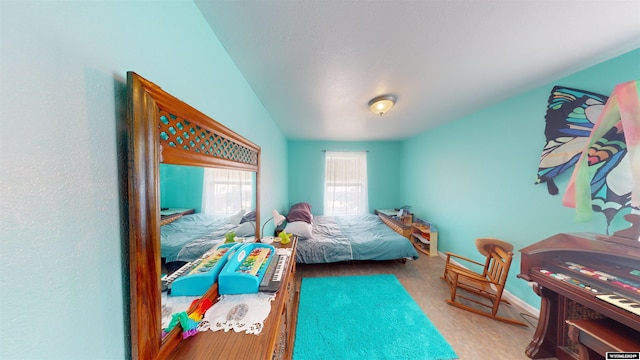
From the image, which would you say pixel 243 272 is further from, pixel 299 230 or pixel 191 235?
pixel 299 230

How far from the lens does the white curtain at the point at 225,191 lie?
3.27 feet

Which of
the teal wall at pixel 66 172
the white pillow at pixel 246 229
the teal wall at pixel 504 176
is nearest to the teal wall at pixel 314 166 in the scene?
the teal wall at pixel 504 176

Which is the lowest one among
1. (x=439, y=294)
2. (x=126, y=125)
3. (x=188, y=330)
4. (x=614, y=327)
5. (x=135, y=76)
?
(x=439, y=294)

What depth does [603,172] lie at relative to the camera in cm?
140

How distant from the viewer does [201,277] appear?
2.93 ft

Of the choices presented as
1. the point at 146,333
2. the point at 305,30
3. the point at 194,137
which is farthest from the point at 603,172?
the point at 146,333

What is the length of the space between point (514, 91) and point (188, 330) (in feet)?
10.4

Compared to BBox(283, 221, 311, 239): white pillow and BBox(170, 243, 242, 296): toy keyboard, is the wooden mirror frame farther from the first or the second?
BBox(283, 221, 311, 239): white pillow

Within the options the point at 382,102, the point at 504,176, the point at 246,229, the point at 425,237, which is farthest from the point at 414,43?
the point at 425,237

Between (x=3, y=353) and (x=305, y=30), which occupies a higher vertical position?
(x=305, y=30)

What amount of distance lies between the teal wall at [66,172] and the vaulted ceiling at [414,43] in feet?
1.91

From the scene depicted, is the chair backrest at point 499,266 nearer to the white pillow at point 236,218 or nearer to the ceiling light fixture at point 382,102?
the ceiling light fixture at point 382,102

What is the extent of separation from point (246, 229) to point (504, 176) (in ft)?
9.42

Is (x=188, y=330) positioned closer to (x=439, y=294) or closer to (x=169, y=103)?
(x=169, y=103)
